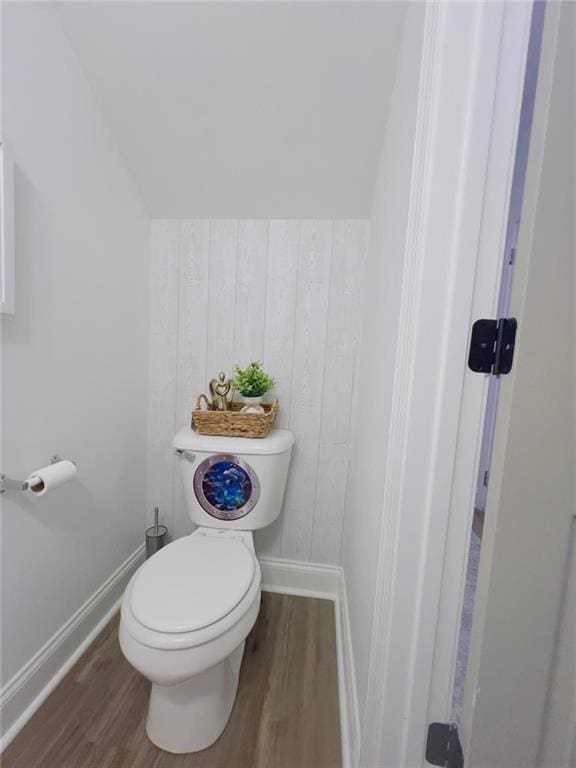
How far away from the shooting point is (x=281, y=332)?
1.45 m

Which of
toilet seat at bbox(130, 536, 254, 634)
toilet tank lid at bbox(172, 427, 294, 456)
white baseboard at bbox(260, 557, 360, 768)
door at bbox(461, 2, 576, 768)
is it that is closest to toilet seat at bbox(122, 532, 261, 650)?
toilet seat at bbox(130, 536, 254, 634)

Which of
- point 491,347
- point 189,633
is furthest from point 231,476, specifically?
point 491,347

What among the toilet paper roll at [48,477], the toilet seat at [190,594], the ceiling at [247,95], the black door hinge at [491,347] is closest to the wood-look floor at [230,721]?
the toilet seat at [190,594]

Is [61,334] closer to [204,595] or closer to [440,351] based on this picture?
[204,595]

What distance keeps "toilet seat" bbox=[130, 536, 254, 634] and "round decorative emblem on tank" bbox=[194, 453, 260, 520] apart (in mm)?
137

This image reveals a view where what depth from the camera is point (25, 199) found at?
2.97ft

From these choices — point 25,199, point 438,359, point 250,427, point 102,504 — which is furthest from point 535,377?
point 102,504

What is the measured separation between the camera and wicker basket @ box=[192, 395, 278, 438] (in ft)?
4.22

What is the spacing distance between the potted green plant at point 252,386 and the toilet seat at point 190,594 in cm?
51

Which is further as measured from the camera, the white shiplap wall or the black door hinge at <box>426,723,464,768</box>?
the white shiplap wall

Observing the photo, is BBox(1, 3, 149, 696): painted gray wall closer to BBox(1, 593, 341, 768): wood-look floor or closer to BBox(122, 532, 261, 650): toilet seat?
BBox(1, 593, 341, 768): wood-look floor

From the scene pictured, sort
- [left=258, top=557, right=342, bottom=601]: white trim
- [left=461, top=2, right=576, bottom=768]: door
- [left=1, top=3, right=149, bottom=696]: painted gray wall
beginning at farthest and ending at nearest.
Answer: [left=258, top=557, right=342, bottom=601]: white trim
[left=1, top=3, right=149, bottom=696]: painted gray wall
[left=461, top=2, right=576, bottom=768]: door

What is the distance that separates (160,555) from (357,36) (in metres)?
A: 1.60

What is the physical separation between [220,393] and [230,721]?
1.04 meters
